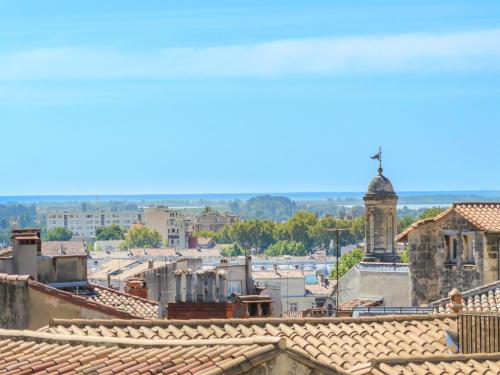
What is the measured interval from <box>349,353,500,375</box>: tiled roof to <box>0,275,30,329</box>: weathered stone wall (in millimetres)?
10430

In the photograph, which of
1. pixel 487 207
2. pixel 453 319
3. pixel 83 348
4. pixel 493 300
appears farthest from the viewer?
pixel 487 207

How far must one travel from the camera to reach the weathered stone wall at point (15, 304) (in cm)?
2550

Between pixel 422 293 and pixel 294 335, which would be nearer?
pixel 294 335

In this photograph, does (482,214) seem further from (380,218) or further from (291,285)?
(291,285)

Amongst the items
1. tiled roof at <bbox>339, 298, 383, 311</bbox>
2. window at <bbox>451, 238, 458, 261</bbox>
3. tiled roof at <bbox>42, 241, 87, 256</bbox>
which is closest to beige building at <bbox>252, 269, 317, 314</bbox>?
tiled roof at <bbox>42, 241, 87, 256</bbox>

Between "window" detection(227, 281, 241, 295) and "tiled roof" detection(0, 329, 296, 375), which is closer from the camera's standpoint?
"tiled roof" detection(0, 329, 296, 375)

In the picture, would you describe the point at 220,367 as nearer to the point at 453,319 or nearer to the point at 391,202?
the point at 453,319

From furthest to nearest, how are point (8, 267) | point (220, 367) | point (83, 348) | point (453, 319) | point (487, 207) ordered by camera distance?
1. point (487, 207)
2. point (8, 267)
3. point (453, 319)
4. point (83, 348)
5. point (220, 367)

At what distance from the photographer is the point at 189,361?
14.2 meters

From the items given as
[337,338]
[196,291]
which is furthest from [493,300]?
[337,338]

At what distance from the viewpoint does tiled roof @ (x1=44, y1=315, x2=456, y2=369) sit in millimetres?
17094

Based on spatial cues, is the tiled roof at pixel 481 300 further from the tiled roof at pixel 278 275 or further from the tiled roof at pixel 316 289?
the tiled roof at pixel 278 275

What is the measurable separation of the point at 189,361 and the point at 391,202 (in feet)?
128

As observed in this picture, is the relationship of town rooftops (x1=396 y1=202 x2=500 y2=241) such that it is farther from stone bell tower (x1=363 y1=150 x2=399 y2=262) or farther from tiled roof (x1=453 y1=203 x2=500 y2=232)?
stone bell tower (x1=363 y1=150 x2=399 y2=262)
